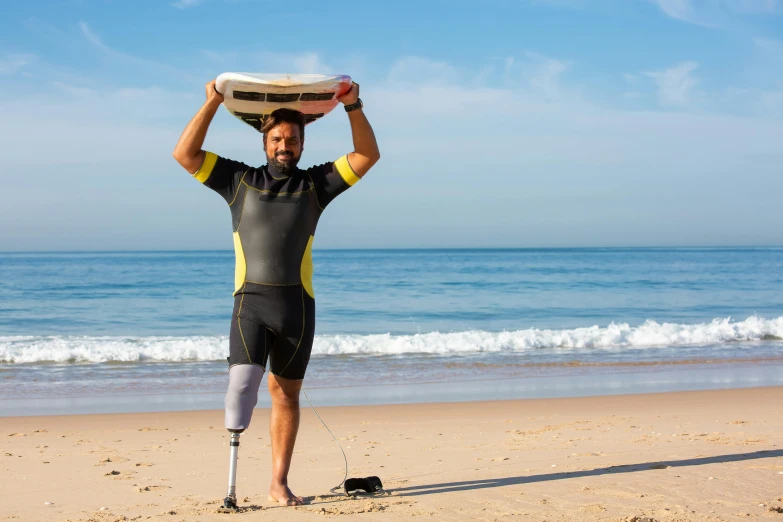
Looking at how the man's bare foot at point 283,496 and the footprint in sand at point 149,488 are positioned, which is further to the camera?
the footprint in sand at point 149,488

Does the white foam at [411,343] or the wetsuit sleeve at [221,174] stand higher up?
the wetsuit sleeve at [221,174]

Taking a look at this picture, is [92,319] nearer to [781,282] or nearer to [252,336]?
[252,336]

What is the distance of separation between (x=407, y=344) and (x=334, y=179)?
35.9ft

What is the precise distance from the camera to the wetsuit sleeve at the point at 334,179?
13.1 feet

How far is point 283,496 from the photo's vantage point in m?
4.05

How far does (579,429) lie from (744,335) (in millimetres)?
11486

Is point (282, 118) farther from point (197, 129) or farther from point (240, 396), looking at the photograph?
point (240, 396)

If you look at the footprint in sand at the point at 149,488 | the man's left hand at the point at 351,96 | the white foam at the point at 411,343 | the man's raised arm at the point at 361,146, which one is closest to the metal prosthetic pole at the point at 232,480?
the footprint in sand at the point at 149,488

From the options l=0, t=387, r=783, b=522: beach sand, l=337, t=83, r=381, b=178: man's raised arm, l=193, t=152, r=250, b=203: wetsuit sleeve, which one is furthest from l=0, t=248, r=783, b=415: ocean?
l=337, t=83, r=381, b=178: man's raised arm

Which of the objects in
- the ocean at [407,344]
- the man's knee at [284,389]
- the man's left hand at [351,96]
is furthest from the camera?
the ocean at [407,344]

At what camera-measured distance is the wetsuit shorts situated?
3.85m

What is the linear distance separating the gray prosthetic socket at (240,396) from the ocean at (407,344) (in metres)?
5.01

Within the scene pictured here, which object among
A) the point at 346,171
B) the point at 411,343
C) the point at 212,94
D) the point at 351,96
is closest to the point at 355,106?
the point at 351,96

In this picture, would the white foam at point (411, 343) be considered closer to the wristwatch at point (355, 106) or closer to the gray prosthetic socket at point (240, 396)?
the gray prosthetic socket at point (240, 396)
